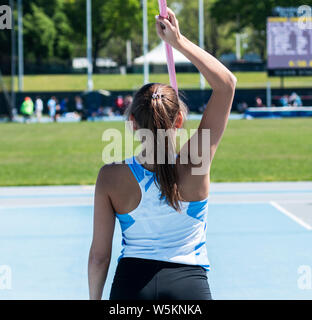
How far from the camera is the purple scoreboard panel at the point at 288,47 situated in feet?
113

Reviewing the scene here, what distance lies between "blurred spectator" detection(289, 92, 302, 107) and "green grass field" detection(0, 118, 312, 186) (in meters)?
14.1

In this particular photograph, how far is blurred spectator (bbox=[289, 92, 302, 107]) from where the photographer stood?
140 ft

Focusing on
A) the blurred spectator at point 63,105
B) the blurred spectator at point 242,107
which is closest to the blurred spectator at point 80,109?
the blurred spectator at point 63,105

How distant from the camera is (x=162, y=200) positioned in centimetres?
239

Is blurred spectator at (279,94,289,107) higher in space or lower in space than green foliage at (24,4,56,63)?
lower

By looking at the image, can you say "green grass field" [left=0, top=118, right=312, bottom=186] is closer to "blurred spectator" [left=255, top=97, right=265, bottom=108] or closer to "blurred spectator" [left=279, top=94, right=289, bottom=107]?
"blurred spectator" [left=255, top=97, right=265, bottom=108]

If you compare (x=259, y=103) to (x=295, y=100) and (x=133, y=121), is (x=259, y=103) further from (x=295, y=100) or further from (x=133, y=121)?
(x=133, y=121)

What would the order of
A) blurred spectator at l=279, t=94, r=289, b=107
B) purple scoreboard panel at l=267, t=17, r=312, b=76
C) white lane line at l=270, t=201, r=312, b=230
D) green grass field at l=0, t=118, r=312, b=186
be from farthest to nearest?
blurred spectator at l=279, t=94, r=289, b=107, purple scoreboard panel at l=267, t=17, r=312, b=76, green grass field at l=0, t=118, r=312, b=186, white lane line at l=270, t=201, r=312, b=230

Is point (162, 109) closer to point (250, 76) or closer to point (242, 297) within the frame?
point (242, 297)

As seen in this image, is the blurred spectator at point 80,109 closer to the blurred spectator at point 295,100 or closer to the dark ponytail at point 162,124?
the blurred spectator at point 295,100

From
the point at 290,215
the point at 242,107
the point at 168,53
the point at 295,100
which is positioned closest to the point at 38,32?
the point at 242,107

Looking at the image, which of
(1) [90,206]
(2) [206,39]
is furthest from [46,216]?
(2) [206,39]

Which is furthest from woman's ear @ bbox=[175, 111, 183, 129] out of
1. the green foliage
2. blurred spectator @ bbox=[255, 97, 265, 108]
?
the green foliage

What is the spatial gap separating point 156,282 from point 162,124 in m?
0.59
